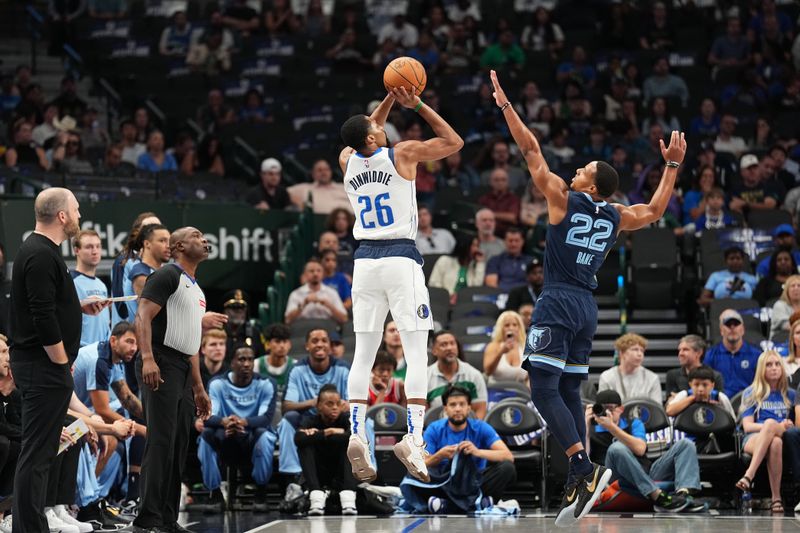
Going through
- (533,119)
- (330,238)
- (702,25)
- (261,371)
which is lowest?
(261,371)

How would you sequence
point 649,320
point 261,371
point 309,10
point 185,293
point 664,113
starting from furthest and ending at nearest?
point 309,10
point 664,113
point 649,320
point 261,371
point 185,293

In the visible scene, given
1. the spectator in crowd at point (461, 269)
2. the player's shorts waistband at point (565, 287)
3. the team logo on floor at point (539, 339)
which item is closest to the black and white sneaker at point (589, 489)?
the team logo on floor at point (539, 339)

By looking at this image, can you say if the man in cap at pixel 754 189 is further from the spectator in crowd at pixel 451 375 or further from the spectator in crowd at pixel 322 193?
the spectator in crowd at pixel 451 375

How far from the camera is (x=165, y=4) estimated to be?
27.7 m

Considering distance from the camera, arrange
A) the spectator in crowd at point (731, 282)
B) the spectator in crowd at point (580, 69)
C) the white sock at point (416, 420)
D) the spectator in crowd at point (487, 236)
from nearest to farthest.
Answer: the white sock at point (416, 420), the spectator in crowd at point (731, 282), the spectator in crowd at point (487, 236), the spectator in crowd at point (580, 69)

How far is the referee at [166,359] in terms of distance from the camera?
377 inches

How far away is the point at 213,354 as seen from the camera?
14000mm

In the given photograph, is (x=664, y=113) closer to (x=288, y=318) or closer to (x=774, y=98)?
(x=774, y=98)

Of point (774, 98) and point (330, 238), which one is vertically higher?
point (774, 98)

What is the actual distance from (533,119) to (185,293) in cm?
1313

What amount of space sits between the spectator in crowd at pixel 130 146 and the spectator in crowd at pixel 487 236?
5.98 meters

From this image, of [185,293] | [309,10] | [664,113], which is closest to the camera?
[185,293]

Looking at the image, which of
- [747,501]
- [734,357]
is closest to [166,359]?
[747,501]

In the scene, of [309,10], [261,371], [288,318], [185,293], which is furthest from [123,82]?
[185,293]
